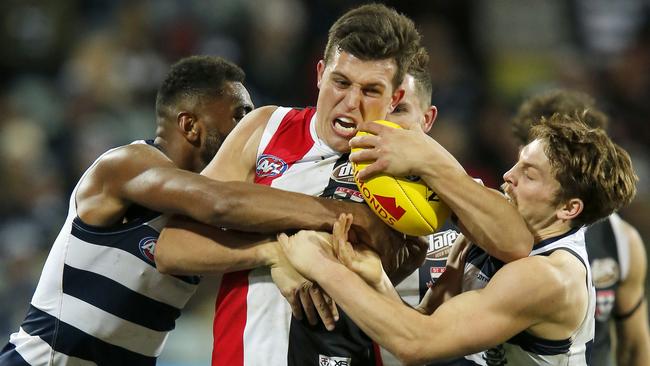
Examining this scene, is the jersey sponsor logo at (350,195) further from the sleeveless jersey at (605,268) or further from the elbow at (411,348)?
the sleeveless jersey at (605,268)

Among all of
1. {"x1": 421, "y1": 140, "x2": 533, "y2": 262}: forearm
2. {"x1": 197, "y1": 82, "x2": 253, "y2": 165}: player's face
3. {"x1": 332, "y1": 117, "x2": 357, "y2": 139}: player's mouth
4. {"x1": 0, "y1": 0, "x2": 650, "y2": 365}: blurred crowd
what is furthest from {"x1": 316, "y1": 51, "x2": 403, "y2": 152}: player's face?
{"x1": 0, "y1": 0, "x2": 650, "y2": 365}: blurred crowd

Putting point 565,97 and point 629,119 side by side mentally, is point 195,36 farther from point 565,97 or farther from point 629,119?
point 565,97

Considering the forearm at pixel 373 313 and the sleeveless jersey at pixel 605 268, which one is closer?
the forearm at pixel 373 313

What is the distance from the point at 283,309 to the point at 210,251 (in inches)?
16.4

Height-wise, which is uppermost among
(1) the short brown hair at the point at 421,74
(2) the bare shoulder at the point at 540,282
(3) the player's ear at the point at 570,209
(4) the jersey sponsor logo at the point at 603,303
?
(1) the short brown hair at the point at 421,74

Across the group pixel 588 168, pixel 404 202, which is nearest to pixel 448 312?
pixel 404 202

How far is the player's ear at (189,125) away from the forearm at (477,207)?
1.45m

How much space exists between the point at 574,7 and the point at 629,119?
1698 mm

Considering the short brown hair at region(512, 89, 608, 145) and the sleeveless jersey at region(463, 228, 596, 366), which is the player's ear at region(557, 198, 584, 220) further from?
the short brown hair at region(512, 89, 608, 145)

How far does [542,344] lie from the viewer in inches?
156

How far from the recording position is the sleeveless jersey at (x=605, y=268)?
18.3 feet

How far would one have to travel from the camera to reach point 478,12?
10.6m

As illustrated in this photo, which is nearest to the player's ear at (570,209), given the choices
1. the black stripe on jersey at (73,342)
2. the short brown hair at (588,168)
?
the short brown hair at (588,168)

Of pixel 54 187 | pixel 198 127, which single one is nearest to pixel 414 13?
pixel 54 187
